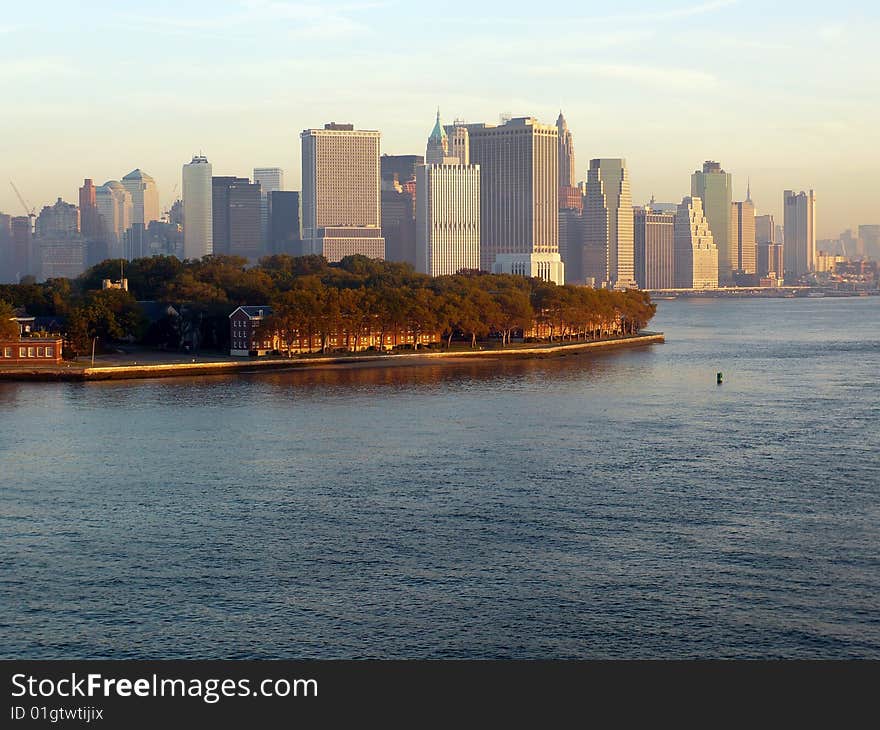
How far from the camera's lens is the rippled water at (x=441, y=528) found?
2242cm

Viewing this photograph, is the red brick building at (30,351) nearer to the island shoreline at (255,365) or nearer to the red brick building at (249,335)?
the island shoreline at (255,365)

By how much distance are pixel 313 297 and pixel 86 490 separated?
46.2 meters

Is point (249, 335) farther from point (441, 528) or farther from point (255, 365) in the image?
point (441, 528)

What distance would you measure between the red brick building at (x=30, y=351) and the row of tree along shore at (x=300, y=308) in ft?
10.2

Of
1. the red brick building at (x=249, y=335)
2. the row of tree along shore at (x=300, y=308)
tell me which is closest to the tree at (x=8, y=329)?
the row of tree along shore at (x=300, y=308)

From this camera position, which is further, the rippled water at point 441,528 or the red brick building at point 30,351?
the red brick building at point 30,351

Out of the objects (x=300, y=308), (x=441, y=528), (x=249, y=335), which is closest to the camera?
(x=441, y=528)

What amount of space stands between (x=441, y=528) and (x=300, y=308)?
163ft

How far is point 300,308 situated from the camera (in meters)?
77.8

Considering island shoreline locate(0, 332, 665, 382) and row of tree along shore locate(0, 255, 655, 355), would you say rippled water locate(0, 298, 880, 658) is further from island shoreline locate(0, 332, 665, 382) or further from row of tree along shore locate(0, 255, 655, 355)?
row of tree along shore locate(0, 255, 655, 355)

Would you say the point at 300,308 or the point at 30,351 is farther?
the point at 300,308

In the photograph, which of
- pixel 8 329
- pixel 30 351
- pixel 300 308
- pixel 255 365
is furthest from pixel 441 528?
pixel 300 308

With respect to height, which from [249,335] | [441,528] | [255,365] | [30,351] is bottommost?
[441,528]

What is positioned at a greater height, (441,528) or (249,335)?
(249,335)
